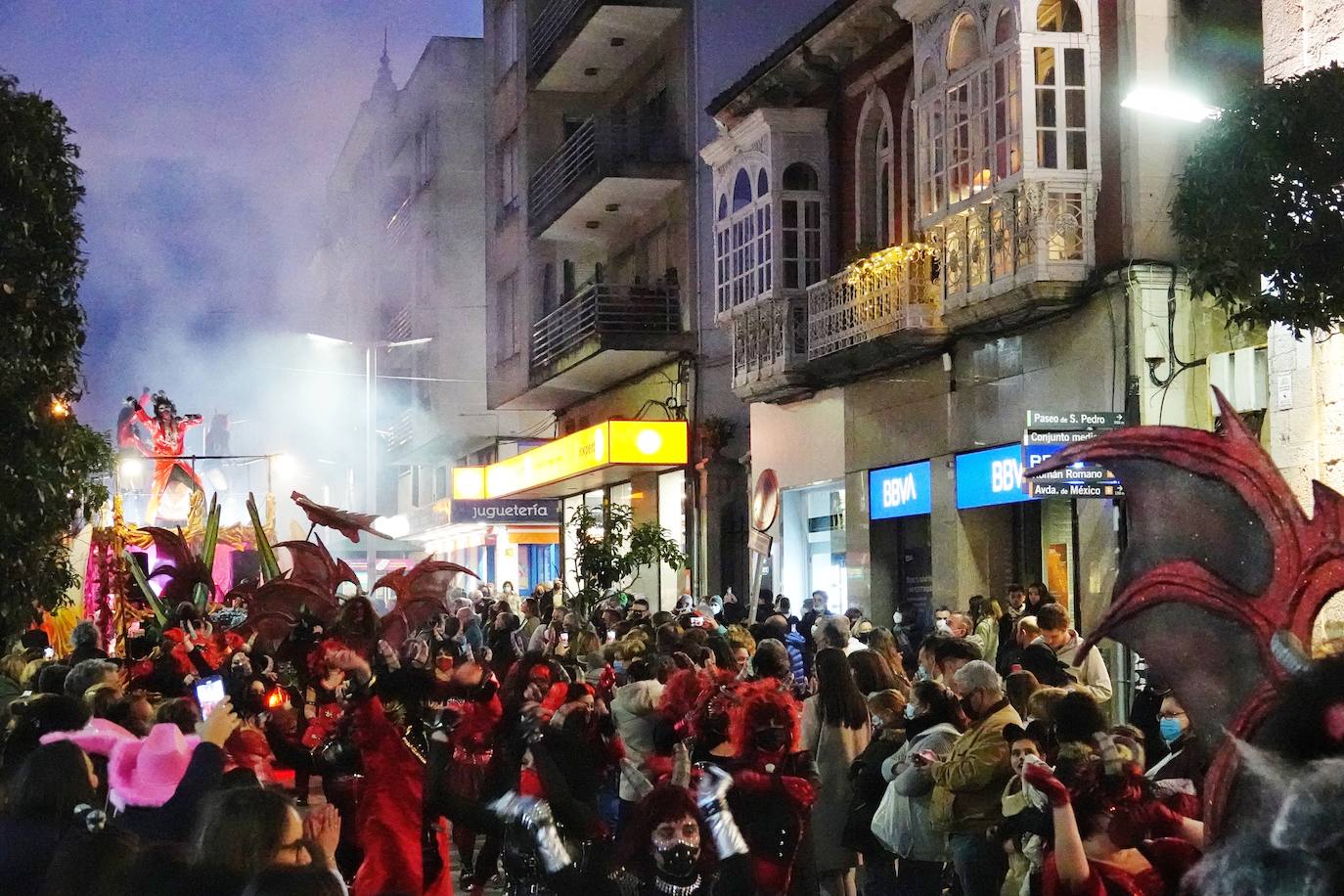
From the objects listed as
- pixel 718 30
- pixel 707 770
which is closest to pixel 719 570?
pixel 718 30

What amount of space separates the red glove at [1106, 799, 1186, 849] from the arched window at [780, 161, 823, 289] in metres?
18.7

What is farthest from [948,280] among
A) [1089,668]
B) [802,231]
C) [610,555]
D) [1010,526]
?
[1089,668]

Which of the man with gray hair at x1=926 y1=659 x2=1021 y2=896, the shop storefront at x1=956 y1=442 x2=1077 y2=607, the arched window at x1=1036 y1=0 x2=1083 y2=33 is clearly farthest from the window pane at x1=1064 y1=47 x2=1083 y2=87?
the man with gray hair at x1=926 y1=659 x2=1021 y2=896

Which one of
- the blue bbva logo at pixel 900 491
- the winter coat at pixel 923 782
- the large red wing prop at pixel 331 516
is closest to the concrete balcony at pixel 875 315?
the blue bbva logo at pixel 900 491

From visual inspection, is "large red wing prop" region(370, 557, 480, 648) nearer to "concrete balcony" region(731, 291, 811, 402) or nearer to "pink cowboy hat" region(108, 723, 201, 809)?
"concrete balcony" region(731, 291, 811, 402)

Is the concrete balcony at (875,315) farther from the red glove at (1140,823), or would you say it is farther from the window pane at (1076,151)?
the red glove at (1140,823)

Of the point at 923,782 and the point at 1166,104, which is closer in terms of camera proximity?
the point at 923,782

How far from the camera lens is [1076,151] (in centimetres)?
1808

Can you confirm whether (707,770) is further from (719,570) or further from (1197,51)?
(719,570)

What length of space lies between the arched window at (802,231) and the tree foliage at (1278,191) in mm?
14764

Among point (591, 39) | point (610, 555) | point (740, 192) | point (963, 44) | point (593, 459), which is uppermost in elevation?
point (591, 39)

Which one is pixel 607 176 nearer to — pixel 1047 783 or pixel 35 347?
pixel 35 347

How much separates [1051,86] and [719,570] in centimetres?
1359

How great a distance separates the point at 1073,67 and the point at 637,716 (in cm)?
1038
